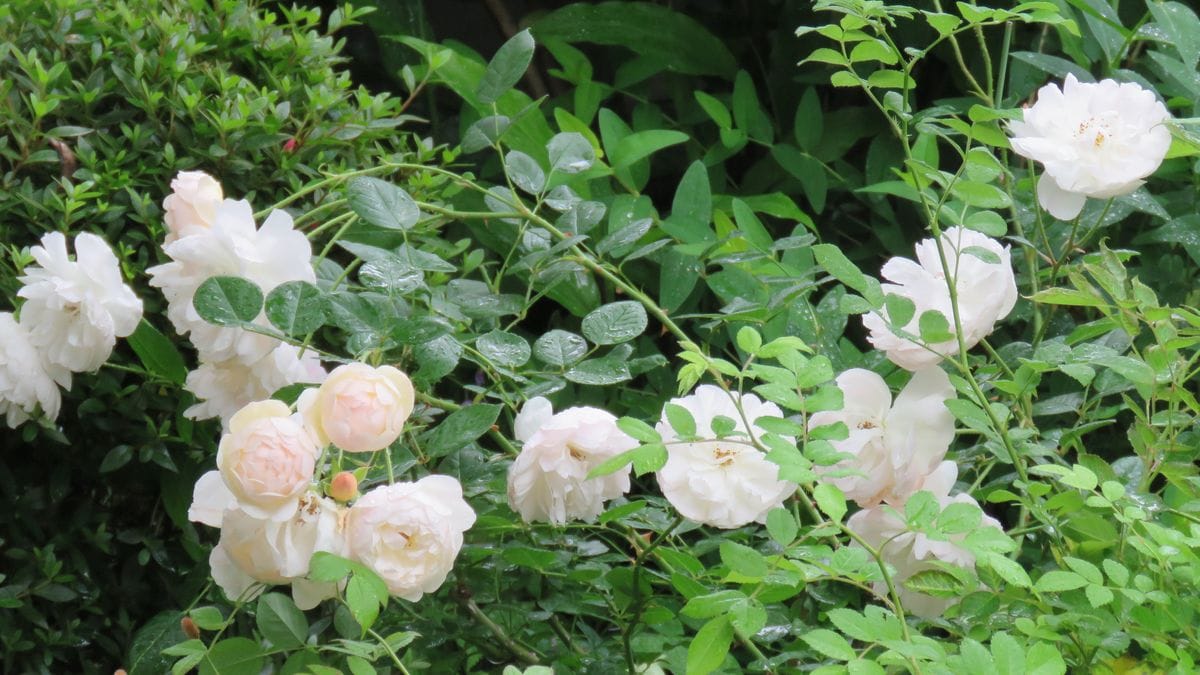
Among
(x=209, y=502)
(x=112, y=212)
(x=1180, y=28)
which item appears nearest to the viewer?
(x=209, y=502)

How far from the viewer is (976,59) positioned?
2188 mm

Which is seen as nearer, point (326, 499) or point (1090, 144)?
point (326, 499)

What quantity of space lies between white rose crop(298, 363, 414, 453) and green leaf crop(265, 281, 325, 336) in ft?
0.24

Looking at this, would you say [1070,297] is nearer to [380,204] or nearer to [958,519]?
[958,519]

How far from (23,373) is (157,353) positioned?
125 millimetres

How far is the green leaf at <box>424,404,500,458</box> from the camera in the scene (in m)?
0.78

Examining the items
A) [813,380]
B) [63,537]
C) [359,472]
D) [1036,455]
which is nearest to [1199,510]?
[1036,455]

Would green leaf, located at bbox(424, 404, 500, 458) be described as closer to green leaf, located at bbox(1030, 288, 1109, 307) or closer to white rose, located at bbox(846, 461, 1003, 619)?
white rose, located at bbox(846, 461, 1003, 619)

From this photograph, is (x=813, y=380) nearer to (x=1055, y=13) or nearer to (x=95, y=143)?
(x=1055, y=13)

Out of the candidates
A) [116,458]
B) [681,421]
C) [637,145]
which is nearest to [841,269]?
[681,421]

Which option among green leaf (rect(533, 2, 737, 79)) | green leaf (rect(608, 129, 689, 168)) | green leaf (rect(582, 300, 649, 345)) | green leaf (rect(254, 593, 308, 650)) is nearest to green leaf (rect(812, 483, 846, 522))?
green leaf (rect(582, 300, 649, 345))

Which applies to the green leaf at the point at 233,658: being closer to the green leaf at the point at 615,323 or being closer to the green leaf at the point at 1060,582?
the green leaf at the point at 615,323

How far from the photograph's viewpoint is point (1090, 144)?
87 cm

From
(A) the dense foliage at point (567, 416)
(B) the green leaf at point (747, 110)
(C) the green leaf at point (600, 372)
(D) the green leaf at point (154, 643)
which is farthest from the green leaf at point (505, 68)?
(B) the green leaf at point (747, 110)
